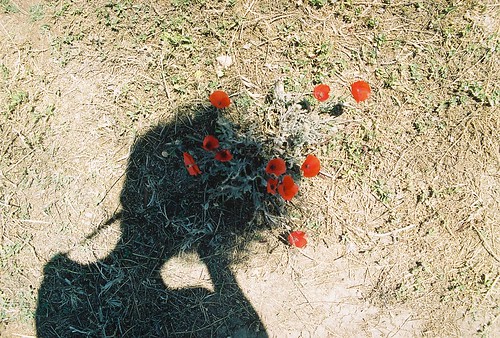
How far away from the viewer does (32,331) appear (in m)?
3.23

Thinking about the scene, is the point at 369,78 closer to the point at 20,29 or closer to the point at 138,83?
the point at 138,83

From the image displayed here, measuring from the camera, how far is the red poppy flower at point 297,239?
2896mm

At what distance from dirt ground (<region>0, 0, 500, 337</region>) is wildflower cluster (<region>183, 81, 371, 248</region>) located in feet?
0.61

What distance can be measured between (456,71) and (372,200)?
1275 millimetres

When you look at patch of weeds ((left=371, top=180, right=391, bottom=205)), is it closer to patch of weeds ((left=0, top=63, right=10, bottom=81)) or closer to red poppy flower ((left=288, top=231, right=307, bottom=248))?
red poppy flower ((left=288, top=231, right=307, bottom=248))

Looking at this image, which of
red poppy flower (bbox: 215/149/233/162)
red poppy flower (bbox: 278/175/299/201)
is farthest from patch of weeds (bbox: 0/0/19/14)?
red poppy flower (bbox: 278/175/299/201)

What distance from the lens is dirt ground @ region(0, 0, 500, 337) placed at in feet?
10.0

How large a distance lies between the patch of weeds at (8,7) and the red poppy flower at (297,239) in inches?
123

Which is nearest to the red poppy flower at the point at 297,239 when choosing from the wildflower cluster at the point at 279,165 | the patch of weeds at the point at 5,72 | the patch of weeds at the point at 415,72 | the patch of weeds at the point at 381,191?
the wildflower cluster at the point at 279,165

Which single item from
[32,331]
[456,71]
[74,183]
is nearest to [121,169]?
[74,183]

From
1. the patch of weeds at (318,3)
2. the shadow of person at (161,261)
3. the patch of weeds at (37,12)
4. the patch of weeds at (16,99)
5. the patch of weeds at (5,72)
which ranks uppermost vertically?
the patch of weeds at (37,12)

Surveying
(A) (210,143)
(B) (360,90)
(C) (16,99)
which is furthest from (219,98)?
(C) (16,99)

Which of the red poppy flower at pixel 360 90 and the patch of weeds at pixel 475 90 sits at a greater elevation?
the red poppy flower at pixel 360 90

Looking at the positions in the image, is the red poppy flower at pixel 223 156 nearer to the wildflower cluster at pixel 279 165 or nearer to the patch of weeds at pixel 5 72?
the wildflower cluster at pixel 279 165
